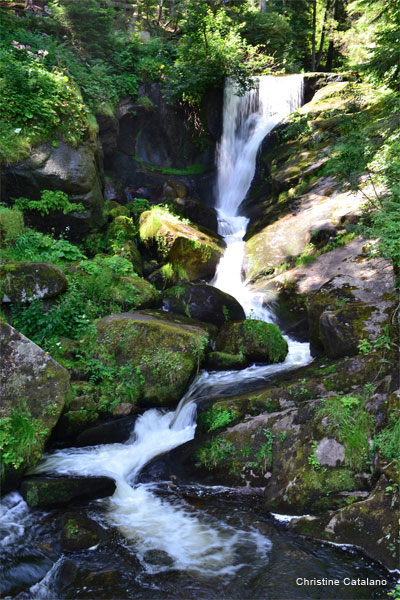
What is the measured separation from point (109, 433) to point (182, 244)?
5.70m

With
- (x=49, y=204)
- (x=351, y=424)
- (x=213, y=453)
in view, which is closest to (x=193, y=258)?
(x=49, y=204)

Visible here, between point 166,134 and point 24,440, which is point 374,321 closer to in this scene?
point 24,440

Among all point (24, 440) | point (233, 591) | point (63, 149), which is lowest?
point (233, 591)

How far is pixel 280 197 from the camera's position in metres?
13.0

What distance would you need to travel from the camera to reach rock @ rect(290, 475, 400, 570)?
14.0ft

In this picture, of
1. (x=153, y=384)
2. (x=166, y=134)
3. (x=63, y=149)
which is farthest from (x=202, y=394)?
(x=166, y=134)

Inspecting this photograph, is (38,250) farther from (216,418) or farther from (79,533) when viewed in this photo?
(79,533)

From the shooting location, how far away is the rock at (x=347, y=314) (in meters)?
6.75

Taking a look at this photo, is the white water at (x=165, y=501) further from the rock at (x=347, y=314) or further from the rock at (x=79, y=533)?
the rock at (x=347, y=314)

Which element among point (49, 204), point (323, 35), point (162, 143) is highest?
point (323, 35)

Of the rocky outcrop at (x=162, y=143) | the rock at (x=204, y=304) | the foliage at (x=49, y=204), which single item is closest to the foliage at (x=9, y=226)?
the foliage at (x=49, y=204)

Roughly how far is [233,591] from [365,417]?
2468mm

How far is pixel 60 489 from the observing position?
5.19 metres

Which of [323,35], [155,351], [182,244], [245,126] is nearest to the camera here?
[155,351]
